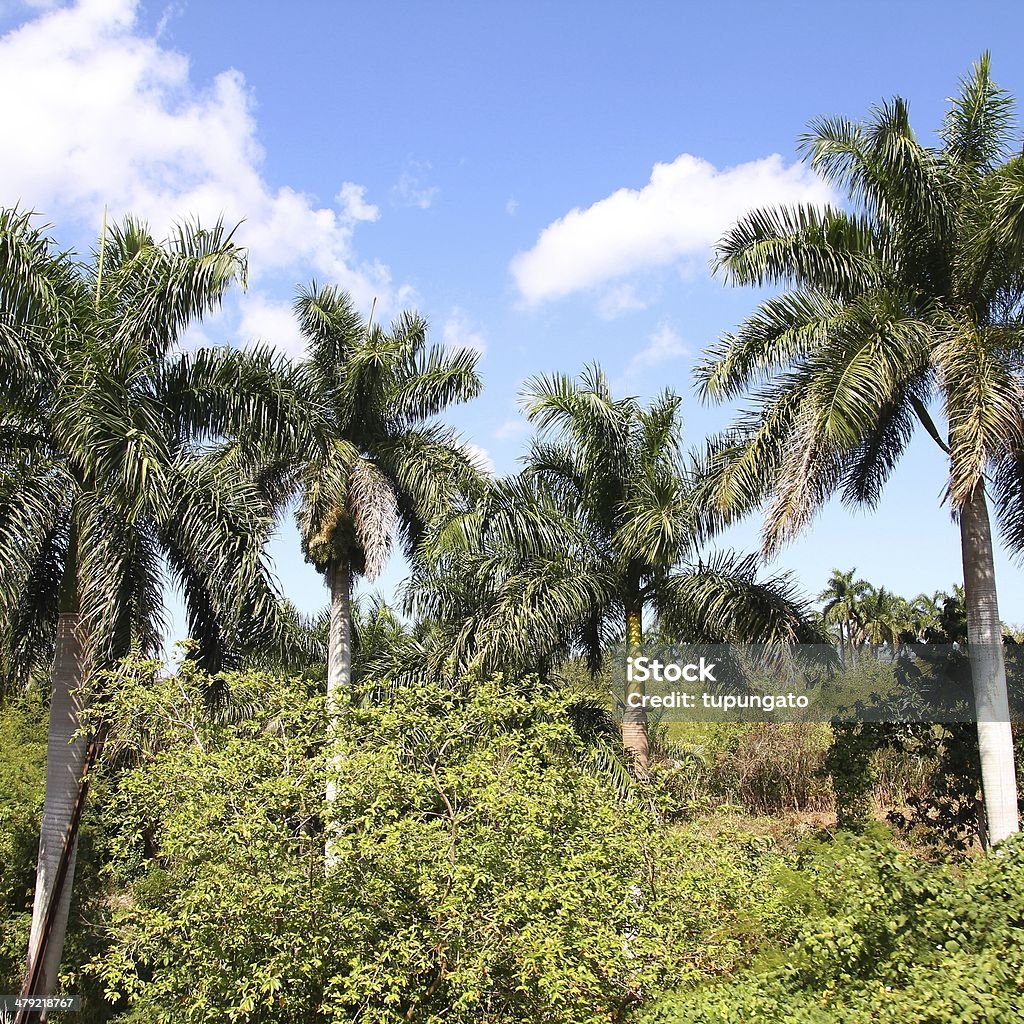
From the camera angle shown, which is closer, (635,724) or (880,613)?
(635,724)

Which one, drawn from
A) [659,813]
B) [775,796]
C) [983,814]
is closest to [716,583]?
[659,813]

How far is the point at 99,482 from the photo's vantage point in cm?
1045

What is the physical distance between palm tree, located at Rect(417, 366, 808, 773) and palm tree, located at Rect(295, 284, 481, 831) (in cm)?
154

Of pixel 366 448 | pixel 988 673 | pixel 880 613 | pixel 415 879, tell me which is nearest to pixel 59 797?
pixel 415 879

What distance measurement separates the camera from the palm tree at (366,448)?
14.8 m

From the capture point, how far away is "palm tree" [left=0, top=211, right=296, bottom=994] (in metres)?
10.4

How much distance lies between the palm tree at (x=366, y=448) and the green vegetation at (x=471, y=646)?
7cm

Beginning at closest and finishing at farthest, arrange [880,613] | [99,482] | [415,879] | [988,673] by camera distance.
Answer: [415,879] < [99,482] < [988,673] < [880,613]

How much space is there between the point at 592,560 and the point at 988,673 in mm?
5296

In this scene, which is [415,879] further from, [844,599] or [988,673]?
[844,599]

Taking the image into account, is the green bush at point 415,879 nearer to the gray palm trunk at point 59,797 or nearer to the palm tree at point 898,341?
the gray palm trunk at point 59,797

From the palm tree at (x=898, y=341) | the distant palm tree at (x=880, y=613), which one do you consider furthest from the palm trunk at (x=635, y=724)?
the distant palm tree at (x=880, y=613)

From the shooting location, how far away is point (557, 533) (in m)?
13.9

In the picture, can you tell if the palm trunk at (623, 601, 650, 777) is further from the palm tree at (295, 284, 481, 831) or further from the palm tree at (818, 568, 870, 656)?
the palm tree at (818, 568, 870, 656)
